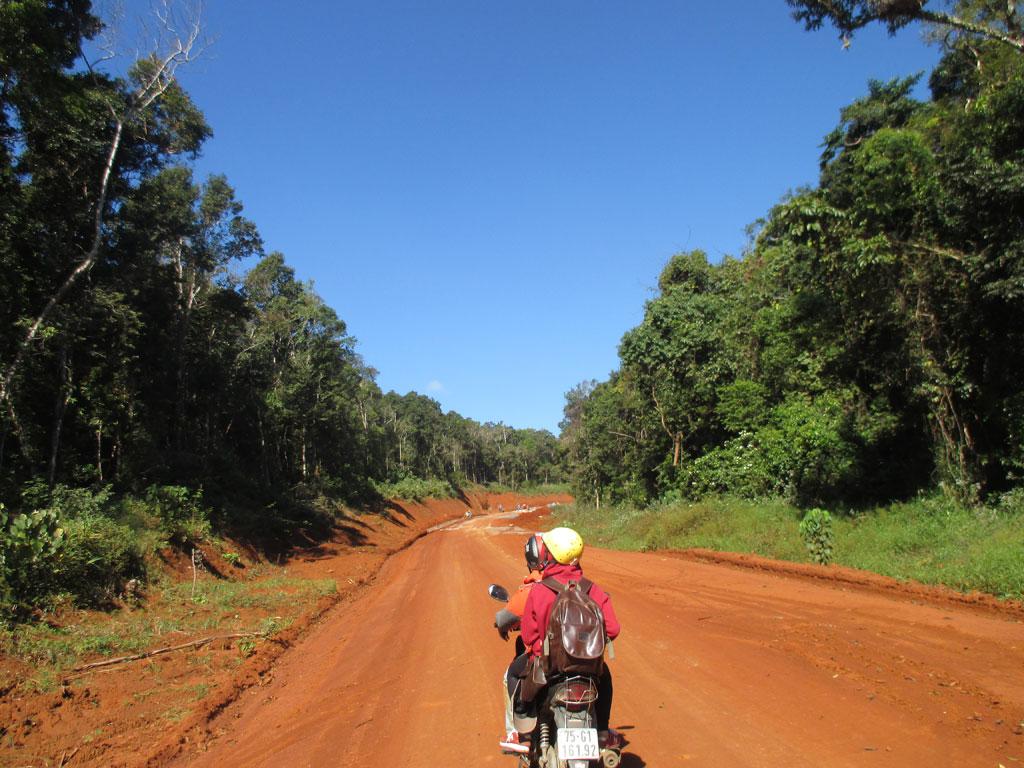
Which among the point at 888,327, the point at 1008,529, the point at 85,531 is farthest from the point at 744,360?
the point at 85,531

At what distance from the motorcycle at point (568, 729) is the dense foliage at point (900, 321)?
10.4 m

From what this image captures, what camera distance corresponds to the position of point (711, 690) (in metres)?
5.57

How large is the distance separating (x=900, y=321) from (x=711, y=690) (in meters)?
9.85

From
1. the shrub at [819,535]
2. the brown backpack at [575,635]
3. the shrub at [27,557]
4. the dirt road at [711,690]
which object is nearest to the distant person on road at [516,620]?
the brown backpack at [575,635]

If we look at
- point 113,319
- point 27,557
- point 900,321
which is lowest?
point 27,557

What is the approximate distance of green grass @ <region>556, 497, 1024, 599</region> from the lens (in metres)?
8.69

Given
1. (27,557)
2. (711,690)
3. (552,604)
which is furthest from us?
(27,557)

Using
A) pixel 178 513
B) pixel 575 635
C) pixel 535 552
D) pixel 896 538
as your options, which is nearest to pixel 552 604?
pixel 575 635

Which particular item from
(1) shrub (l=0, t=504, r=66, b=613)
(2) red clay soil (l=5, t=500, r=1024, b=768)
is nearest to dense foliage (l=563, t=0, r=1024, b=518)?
(2) red clay soil (l=5, t=500, r=1024, b=768)

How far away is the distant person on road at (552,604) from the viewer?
3514 mm

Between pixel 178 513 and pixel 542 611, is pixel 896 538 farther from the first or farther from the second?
pixel 178 513

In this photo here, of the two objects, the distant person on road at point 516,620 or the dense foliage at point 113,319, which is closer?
the distant person on road at point 516,620

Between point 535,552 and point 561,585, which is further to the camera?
point 535,552

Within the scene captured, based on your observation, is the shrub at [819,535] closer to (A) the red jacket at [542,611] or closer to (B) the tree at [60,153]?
(A) the red jacket at [542,611]
